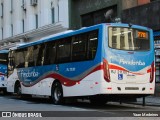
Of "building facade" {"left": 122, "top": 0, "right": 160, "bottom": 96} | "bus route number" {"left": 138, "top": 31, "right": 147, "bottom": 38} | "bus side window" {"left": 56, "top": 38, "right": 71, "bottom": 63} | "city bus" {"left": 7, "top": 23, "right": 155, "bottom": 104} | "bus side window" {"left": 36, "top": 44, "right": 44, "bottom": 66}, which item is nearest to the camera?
"city bus" {"left": 7, "top": 23, "right": 155, "bottom": 104}

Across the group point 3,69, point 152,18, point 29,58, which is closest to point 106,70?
point 29,58

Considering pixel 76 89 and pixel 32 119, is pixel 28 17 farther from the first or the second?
pixel 32 119

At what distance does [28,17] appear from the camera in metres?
44.0

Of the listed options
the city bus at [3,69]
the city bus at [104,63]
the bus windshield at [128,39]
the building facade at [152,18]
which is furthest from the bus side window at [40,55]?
the city bus at [3,69]

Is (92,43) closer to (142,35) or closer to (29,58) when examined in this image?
(142,35)

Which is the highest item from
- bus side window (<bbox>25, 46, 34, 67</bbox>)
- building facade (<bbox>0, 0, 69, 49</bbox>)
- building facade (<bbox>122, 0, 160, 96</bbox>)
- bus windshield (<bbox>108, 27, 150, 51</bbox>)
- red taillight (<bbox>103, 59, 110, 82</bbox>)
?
building facade (<bbox>0, 0, 69, 49</bbox>)

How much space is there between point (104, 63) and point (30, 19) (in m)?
27.8

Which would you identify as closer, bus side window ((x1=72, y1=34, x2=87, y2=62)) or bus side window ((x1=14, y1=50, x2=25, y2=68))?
bus side window ((x1=72, y1=34, x2=87, y2=62))

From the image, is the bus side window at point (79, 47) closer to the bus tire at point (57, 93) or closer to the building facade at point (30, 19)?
the bus tire at point (57, 93)

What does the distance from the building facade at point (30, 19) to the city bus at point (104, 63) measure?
649 inches

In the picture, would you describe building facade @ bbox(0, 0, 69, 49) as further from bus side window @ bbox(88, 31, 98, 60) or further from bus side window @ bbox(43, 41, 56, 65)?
bus side window @ bbox(88, 31, 98, 60)

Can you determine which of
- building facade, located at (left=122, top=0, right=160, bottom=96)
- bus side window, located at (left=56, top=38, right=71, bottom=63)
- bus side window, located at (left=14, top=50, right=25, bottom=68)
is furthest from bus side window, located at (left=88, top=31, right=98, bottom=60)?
building facade, located at (left=122, top=0, right=160, bottom=96)

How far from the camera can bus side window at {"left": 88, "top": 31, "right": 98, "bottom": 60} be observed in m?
17.2

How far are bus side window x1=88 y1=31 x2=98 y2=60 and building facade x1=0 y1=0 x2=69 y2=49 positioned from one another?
18.4 meters
